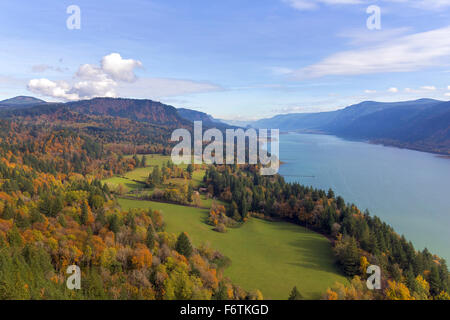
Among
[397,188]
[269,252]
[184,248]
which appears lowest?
[269,252]

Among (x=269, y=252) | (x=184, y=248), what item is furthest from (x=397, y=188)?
(x=184, y=248)

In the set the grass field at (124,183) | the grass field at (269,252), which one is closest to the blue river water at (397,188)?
the grass field at (269,252)

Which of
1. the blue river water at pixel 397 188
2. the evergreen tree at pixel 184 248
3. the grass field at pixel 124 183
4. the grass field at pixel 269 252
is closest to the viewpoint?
the grass field at pixel 269 252

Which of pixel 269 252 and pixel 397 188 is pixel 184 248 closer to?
pixel 269 252

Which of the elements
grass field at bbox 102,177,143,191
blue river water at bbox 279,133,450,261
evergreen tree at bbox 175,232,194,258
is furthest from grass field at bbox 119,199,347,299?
blue river water at bbox 279,133,450,261

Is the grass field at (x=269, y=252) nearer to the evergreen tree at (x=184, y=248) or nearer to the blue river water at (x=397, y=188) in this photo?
the evergreen tree at (x=184, y=248)

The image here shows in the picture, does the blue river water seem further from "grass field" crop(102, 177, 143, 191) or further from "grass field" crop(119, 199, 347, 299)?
"grass field" crop(102, 177, 143, 191)

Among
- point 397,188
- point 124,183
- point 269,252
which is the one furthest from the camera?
point 397,188
